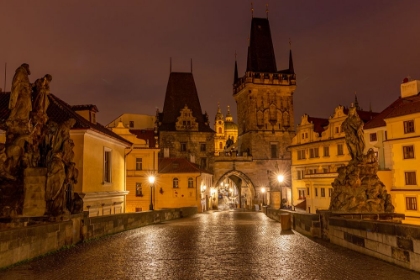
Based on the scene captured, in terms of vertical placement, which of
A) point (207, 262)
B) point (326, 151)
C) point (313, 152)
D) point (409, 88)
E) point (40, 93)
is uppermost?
point (409, 88)

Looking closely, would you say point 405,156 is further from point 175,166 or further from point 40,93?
point 40,93

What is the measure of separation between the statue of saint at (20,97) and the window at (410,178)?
28963 mm

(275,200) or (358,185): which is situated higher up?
(358,185)

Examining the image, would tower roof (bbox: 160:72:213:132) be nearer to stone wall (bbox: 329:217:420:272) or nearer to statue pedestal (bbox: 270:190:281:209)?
statue pedestal (bbox: 270:190:281:209)

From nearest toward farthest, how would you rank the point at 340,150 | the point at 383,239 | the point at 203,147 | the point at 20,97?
the point at 383,239 < the point at 20,97 < the point at 340,150 < the point at 203,147

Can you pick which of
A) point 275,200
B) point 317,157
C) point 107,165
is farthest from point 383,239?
point 317,157

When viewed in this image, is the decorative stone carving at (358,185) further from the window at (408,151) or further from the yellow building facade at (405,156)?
the window at (408,151)

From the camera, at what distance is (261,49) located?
232 ft

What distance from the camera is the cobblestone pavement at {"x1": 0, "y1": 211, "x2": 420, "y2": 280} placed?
8148 mm

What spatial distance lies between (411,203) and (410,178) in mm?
1933

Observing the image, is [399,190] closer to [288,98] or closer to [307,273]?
[307,273]

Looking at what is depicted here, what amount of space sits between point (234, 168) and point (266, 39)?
23903 mm

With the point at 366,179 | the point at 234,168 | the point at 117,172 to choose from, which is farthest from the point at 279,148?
the point at 366,179

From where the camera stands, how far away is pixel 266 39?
72.0 meters
